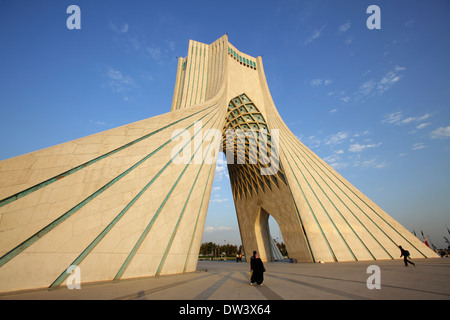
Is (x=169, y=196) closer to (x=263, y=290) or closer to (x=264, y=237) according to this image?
(x=263, y=290)

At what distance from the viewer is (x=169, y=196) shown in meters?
6.85

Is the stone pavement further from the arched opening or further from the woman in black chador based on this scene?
the arched opening

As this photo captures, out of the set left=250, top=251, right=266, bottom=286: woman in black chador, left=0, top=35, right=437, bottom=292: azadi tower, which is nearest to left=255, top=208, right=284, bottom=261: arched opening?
left=0, top=35, right=437, bottom=292: azadi tower

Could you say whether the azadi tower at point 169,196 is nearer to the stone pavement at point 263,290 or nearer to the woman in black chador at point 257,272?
the stone pavement at point 263,290

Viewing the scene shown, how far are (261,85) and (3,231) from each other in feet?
61.4

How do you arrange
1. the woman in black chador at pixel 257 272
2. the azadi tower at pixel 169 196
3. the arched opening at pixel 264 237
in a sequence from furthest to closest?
the arched opening at pixel 264 237
the woman in black chador at pixel 257 272
the azadi tower at pixel 169 196

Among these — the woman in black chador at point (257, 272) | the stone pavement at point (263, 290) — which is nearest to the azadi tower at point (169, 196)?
the stone pavement at point (263, 290)

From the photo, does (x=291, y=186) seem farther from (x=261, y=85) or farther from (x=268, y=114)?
(x=261, y=85)

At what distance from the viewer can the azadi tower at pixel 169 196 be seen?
4.16 meters

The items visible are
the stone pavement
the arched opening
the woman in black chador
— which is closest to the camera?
the stone pavement

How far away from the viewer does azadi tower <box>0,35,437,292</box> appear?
4.16 m

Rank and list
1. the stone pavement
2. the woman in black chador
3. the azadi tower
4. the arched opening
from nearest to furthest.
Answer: the stone pavement < the azadi tower < the woman in black chador < the arched opening

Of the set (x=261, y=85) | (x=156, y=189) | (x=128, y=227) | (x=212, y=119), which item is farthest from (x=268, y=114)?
(x=128, y=227)

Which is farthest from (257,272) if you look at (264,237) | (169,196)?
(264,237)
